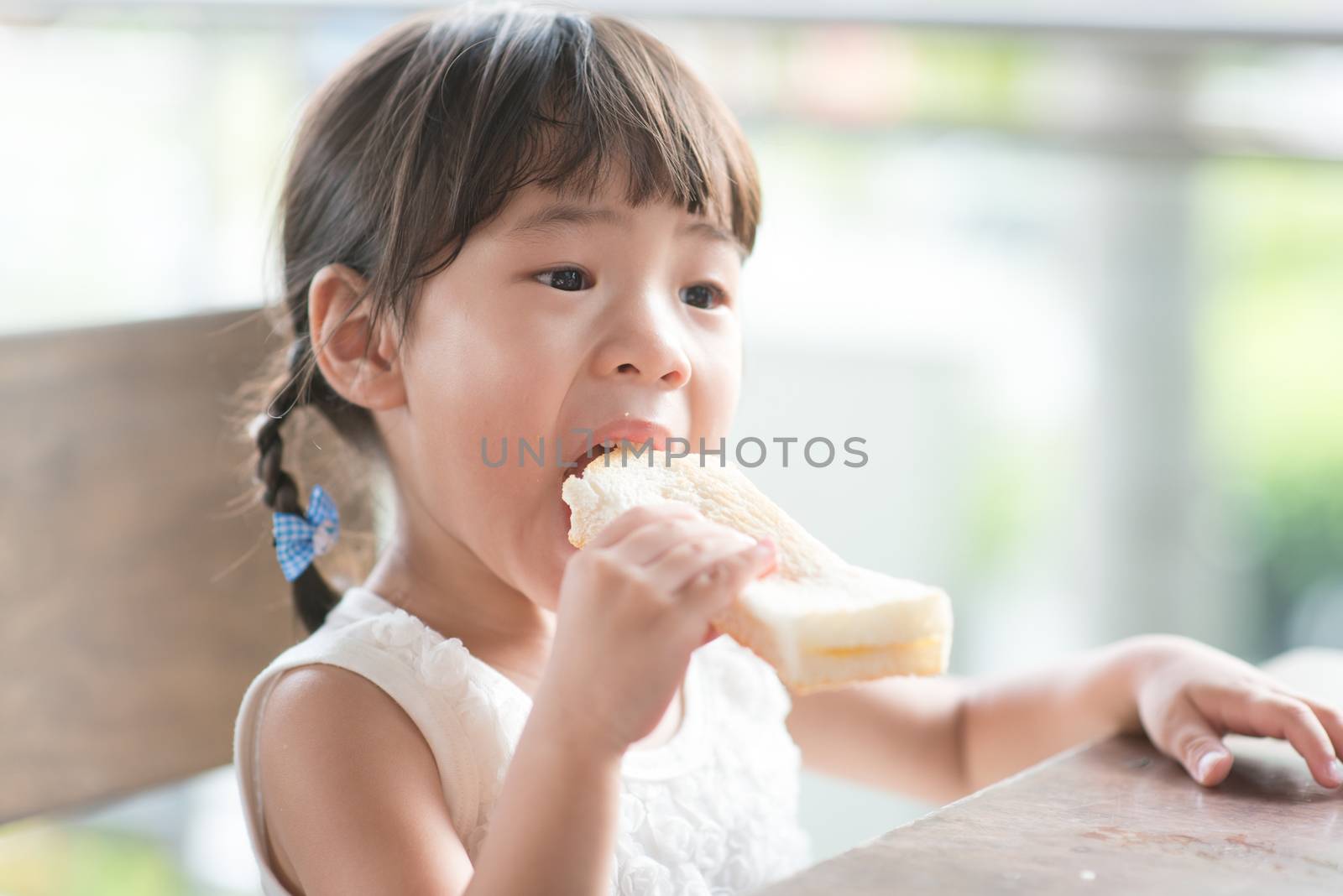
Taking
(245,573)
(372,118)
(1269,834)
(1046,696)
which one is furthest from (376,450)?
(1269,834)

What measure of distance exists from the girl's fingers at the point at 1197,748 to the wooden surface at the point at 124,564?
0.73 meters

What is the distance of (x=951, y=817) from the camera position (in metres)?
0.72

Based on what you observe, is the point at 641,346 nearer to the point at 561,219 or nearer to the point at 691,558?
the point at 561,219

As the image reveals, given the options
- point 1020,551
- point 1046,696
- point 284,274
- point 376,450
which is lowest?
point 1020,551

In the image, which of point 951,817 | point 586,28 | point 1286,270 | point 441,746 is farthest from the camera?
point 1286,270

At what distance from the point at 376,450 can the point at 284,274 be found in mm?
171

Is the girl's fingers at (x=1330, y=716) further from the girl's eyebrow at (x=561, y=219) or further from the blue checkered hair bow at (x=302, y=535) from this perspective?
the blue checkered hair bow at (x=302, y=535)

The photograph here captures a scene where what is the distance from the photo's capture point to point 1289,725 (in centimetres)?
88

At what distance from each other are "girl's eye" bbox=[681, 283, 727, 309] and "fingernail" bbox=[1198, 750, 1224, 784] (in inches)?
19.0

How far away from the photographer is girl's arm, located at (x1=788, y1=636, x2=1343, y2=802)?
0.89 m

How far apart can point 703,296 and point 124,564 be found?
20.3 inches

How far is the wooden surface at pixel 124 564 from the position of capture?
1032 millimetres

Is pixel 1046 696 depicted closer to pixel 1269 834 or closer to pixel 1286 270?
pixel 1269 834

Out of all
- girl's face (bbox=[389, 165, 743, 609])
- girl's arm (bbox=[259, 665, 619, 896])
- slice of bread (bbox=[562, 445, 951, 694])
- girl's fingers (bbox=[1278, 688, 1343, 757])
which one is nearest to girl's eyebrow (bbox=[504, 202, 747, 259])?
girl's face (bbox=[389, 165, 743, 609])
